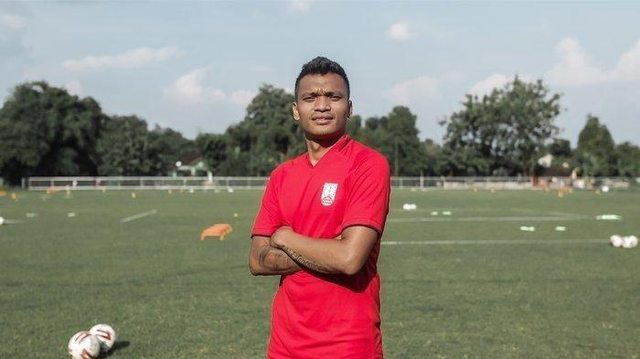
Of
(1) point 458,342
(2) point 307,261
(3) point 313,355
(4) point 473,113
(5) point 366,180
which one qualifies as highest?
(4) point 473,113

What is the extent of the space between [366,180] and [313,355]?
74 centimetres

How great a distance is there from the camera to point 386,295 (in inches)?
431

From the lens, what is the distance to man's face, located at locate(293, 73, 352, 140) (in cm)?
324

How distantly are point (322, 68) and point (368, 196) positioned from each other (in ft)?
1.91

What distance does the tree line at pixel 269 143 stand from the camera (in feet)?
253

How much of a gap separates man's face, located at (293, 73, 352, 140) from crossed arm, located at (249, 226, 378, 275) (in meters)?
0.43

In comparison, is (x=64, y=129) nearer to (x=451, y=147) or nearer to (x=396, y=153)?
(x=396, y=153)

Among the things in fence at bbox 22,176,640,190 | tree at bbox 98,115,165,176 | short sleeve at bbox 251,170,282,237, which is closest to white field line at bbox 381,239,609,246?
short sleeve at bbox 251,170,282,237

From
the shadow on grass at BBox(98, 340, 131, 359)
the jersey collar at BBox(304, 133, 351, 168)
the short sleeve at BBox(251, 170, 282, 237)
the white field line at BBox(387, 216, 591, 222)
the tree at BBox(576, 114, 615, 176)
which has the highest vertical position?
the tree at BBox(576, 114, 615, 176)

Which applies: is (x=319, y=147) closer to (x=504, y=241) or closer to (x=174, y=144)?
(x=504, y=241)

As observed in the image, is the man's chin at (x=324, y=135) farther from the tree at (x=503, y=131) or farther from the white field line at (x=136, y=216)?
the tree at (x=503, y=131)

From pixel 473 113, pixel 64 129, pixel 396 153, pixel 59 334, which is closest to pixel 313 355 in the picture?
pixel 59 334

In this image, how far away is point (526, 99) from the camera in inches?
3868

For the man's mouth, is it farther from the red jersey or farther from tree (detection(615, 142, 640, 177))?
tree (detection(615, 142, 640, 177))
